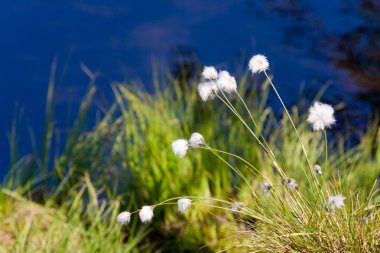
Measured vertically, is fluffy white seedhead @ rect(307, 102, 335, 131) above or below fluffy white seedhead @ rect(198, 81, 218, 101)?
below

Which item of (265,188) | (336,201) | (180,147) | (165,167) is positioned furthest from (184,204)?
(165,167)

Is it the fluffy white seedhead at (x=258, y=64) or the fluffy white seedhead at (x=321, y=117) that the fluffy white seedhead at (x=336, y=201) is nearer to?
the fluffy white seedhead at (x=321, y=117)

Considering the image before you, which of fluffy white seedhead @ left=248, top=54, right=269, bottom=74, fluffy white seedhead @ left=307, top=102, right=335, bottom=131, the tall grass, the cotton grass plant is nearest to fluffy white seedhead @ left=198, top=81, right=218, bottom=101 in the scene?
the cotton grass plant

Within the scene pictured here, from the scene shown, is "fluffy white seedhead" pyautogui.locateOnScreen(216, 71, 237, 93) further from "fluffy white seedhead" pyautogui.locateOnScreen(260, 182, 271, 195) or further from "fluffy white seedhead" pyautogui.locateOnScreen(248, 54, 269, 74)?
"fluffy white seedhead" pyautogui.locateOnScreen(260, 182, 271, 195)

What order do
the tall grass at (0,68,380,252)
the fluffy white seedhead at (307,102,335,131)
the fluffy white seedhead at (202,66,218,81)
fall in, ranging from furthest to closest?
the tall grass at (0,68,380,252) → the fluffy white seedhead at (202,66,218,81) → the fluffy white seedhead at (307,102,335,131)

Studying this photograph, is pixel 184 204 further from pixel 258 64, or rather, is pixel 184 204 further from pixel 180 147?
pixel 258 64

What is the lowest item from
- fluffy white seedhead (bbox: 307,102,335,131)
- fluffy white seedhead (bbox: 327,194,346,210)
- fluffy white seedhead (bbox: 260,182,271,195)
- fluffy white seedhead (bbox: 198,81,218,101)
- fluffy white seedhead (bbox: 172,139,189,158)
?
fluffy white seedhead (bbox: 327,194,346,210)

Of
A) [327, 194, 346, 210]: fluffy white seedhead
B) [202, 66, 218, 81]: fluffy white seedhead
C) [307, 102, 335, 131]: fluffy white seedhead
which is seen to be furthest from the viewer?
[202, 66, 218, 81]: fluffy white seedhead

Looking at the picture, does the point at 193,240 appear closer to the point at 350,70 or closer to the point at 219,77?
the point at 219,77

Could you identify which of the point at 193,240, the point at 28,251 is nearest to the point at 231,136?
the point at 193,240
